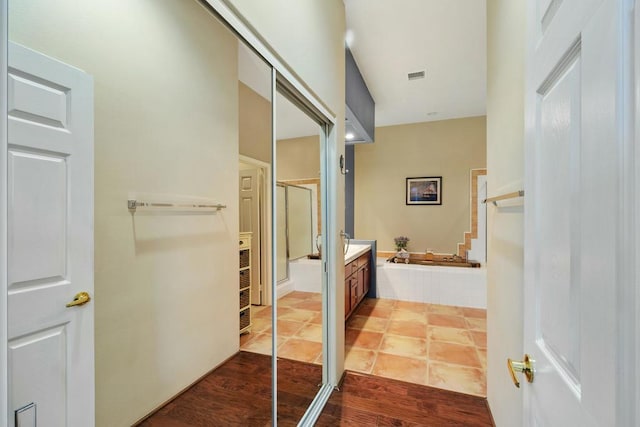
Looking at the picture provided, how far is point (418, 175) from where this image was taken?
561 centimetres

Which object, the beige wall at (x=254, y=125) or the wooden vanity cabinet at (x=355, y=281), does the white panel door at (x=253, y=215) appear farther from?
the wooden vanity cabinet at (x=355, y=281)

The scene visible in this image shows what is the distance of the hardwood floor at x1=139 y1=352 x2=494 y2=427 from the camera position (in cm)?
125

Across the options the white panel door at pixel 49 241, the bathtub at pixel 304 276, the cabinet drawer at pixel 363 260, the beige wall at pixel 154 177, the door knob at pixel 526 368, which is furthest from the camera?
the cabinet drawer at pixel 363 260

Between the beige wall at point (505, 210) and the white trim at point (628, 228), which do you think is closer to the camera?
the white trim at point (628, 228)

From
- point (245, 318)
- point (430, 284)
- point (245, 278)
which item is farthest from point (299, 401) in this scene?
point (430, 284)

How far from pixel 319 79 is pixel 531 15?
125 centimetres

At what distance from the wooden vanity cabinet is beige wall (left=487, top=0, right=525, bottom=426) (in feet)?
4.99

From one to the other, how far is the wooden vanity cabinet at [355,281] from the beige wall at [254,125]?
6.17ft

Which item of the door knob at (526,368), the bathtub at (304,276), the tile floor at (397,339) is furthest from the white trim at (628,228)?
the bathtub at (304,276)

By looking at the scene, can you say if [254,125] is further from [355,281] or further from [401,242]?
[401,242]

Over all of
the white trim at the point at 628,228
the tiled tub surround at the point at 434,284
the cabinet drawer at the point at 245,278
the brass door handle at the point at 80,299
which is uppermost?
the white trim at the point at 628,228

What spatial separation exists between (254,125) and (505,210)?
1.43 metres

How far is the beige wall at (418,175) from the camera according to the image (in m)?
5.30

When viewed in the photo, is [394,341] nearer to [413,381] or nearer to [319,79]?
[413,381]
